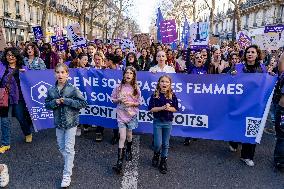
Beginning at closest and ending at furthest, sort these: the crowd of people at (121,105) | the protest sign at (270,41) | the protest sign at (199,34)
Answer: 1. the crowd of people at (121,105)
2. the protest sign at (199,34)
3. the protest sign at (270,41)

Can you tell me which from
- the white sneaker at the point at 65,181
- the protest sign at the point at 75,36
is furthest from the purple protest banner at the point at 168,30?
the white sneaker at the point at 65,181

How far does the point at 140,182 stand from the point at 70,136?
113 centimetres

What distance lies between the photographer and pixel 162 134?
4719mm

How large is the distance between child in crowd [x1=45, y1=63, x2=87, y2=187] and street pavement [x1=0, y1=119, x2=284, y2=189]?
41cm

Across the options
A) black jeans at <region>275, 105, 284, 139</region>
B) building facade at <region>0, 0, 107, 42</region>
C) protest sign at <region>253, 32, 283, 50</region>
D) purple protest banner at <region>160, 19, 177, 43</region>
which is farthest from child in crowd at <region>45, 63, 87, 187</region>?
building facade at <region>0, 0, 107, 42</region>

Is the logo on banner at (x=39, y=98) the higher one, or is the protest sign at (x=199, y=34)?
the protest sign at (x=199, y=34)

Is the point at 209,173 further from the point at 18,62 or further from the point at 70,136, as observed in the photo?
the point at 18,62

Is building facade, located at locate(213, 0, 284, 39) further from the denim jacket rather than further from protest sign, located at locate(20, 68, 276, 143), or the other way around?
the denim jacket

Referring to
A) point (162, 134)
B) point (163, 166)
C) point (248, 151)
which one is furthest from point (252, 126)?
point (163, 166)

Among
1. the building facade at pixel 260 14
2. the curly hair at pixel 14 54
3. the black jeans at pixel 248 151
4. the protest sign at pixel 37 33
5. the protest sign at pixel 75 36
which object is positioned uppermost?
the building facade at pixel 260 14

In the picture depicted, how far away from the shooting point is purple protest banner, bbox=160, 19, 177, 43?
10172mm

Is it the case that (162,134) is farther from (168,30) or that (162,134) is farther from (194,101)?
(168,30)

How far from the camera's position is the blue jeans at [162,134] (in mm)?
4641

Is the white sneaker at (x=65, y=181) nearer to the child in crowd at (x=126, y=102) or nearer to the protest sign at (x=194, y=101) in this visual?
the child in crowd at (x=126, y=102)
